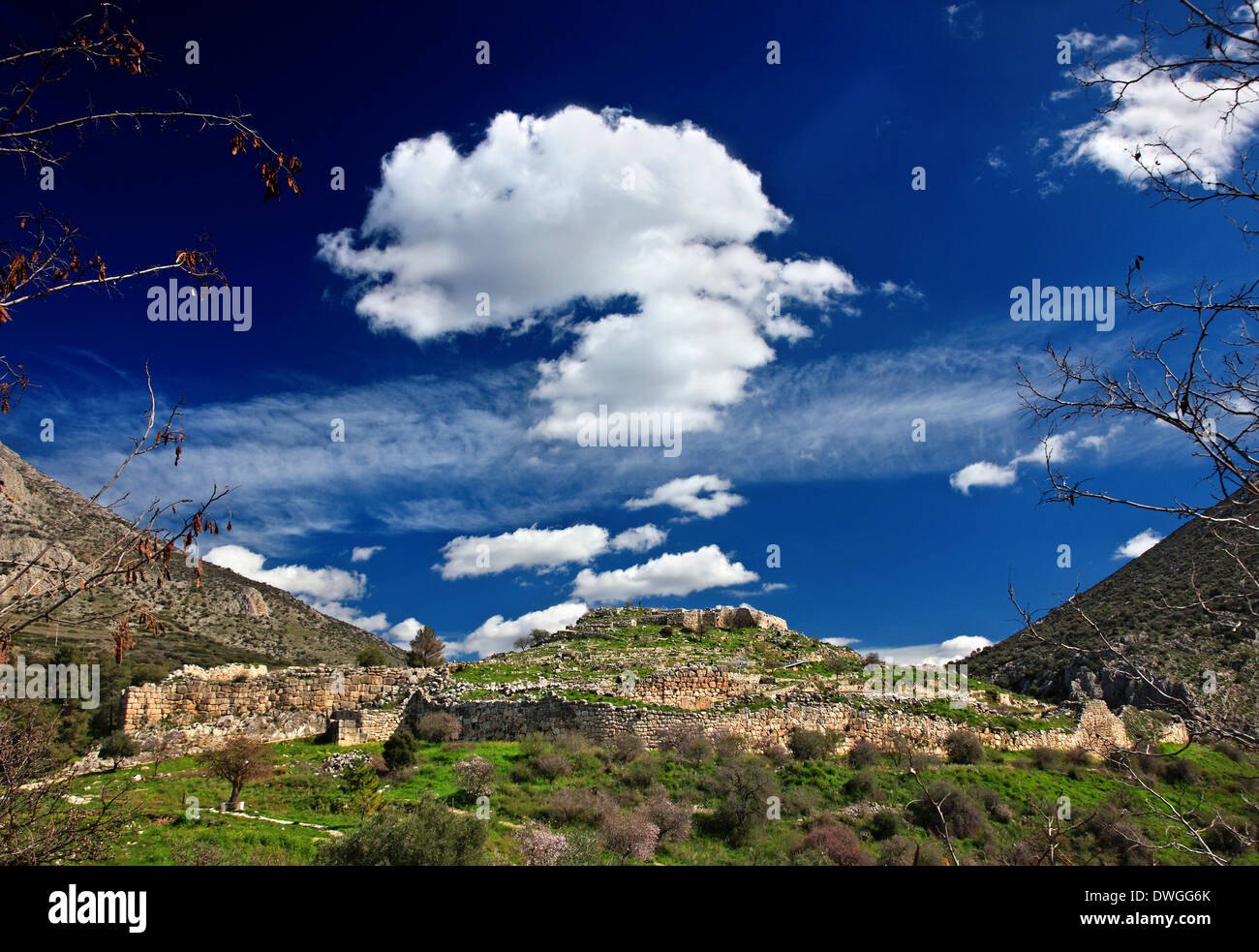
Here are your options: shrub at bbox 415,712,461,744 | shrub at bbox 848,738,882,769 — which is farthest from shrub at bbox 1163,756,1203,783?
shrub at bbox 415,712,461,744

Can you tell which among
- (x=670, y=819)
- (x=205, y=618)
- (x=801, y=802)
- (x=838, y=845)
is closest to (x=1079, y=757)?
(x=801, y=802)

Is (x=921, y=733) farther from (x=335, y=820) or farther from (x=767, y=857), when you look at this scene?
(x=335, y=820)

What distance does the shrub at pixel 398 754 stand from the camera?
1812cm

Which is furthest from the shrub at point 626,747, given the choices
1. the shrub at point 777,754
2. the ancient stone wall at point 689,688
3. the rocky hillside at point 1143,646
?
the rocky hillside at point 1143,646

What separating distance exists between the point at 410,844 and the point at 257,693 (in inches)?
704

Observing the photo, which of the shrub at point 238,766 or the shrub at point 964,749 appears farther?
the shrub at point 964,749

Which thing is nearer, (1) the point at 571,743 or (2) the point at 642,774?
(2) the point at 642,774

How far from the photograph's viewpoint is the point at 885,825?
15.0 metres

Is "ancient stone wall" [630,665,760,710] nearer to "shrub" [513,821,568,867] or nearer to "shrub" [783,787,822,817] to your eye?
"shrub" [783,787,822,817]

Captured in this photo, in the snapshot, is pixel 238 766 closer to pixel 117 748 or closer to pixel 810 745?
pixel 117 748

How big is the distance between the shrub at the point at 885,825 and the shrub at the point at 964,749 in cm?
847

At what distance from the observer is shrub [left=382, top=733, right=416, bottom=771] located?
59.5ft

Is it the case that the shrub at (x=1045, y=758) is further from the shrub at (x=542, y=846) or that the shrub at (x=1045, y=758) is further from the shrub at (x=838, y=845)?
the shrub at (x=542, y=846)

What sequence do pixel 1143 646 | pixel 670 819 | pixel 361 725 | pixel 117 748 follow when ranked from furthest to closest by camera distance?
pixel 1143 646
pixel 361 725
pixel 117 748
pixel 670 819
